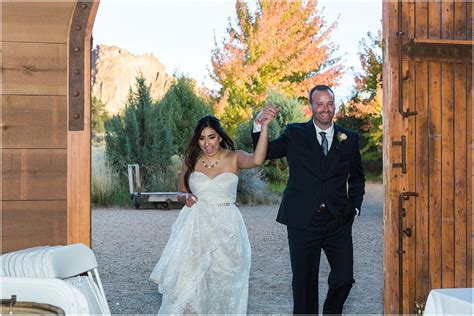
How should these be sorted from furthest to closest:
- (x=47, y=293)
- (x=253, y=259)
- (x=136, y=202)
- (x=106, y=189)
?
(x=106, y=189) → (x=136, y=202) → (x=253, y=259) → (x=47, y=293)

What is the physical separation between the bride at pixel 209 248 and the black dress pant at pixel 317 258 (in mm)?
397

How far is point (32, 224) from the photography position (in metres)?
4.34

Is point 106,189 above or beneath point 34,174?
Result: beneath

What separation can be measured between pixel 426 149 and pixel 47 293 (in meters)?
2.94

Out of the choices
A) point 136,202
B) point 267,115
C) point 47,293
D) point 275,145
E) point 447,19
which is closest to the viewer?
point 47,293

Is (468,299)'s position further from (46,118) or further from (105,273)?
(105,273)

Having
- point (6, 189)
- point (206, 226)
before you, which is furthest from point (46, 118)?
point (206, 226)

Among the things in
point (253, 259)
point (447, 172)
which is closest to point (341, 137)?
point (447, 172)

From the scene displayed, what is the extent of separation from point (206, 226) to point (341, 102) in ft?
60.5

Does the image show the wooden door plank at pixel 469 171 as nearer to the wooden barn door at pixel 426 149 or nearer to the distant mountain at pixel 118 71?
the wooden barn door at pixel 426 149

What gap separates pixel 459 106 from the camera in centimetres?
501

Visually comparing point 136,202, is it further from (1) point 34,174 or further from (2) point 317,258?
(1) point 34,174

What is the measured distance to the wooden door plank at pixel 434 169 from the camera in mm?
4941

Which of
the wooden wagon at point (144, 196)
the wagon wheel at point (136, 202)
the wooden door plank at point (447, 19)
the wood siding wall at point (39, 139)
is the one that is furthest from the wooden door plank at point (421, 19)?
the wagon wheel at point (136, 202)
